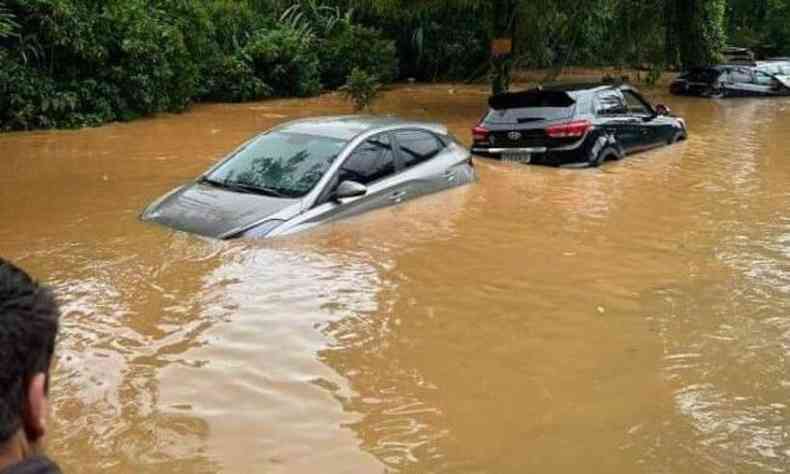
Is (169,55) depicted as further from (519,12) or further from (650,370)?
(650,370)

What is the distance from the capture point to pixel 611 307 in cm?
714

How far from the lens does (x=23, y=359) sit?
1.47 meters

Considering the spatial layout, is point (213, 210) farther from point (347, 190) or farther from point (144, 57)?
point (144, 57)

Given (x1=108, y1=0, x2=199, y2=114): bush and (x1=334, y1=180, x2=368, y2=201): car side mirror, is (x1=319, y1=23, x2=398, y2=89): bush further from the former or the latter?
(x1=334, y1=180, x2=368, y2=201): car side mirror

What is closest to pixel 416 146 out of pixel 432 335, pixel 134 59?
pixel 432 335

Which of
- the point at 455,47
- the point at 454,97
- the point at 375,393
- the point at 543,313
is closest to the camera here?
the point at 375,393

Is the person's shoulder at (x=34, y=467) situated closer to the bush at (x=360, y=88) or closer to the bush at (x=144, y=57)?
the bush at (x=144, y=57)

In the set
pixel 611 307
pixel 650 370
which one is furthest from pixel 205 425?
pixel 611 307

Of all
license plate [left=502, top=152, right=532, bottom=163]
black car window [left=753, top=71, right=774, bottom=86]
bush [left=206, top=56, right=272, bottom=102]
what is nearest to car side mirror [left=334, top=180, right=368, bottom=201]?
license plate [left=502, top=152, right=532, bottom=163]

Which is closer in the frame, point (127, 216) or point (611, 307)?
point (611, 307)

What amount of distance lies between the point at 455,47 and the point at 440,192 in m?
23.7

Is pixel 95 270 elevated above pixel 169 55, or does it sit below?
below

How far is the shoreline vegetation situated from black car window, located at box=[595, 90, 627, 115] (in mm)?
7201

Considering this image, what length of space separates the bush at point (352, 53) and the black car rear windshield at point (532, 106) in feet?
51.2
